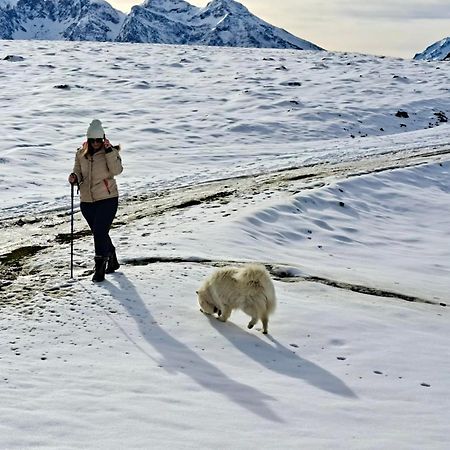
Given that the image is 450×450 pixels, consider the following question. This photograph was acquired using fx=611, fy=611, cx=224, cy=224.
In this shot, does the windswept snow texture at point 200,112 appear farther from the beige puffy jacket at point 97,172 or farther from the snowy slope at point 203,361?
the snowy slope at point 203,361

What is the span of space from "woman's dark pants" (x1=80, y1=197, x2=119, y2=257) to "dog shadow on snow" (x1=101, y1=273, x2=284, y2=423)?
23.4 inches

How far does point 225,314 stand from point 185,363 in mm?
1093

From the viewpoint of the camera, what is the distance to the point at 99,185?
7133 millimetres

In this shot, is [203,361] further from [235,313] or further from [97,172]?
[97,172]

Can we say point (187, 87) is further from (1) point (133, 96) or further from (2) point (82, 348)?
(2) point (82, 348)

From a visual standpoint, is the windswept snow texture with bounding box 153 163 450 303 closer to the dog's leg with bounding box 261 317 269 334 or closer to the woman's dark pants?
the woman's dark pants

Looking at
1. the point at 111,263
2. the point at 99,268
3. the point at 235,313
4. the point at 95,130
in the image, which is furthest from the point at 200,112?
the point at 235,313

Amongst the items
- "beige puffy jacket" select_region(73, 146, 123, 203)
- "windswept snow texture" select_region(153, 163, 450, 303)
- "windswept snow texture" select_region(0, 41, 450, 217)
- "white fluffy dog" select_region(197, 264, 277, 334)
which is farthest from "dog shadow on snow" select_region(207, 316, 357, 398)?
"windswept snow texture" select_region(0, 41, 450, 217)

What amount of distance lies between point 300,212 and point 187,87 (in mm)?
24953

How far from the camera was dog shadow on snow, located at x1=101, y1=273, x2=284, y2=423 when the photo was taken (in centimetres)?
461

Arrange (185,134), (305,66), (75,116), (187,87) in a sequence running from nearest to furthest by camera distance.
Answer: (185,134)
(75,116)
(187,87)
(305,66)

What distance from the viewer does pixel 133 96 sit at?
3262 cm

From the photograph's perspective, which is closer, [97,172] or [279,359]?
[279,359]

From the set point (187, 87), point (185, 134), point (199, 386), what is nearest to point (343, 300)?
point (199, 386)
